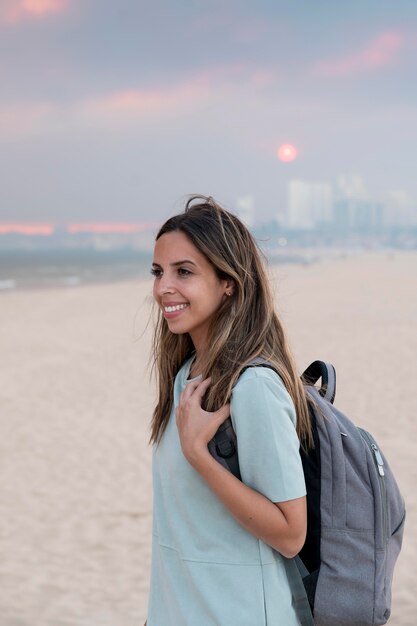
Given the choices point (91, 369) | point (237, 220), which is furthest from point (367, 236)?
point (237, 220)

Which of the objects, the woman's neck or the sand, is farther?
the sand

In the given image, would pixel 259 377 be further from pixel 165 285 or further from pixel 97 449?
pixel 97 449

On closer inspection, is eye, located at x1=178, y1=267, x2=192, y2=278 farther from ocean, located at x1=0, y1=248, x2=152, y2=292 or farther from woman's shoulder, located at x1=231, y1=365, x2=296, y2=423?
ocean, located at x1=0, y1=248, x2=152, y2=292

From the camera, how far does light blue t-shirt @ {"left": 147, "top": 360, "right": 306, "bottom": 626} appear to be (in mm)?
1462

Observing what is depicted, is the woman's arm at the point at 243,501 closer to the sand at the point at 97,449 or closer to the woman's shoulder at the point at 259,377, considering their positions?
the woman's shoulder at the point at 259,377

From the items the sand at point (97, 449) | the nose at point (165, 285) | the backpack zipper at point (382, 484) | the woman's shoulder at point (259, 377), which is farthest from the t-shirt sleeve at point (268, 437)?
the sand at point (97, 449)

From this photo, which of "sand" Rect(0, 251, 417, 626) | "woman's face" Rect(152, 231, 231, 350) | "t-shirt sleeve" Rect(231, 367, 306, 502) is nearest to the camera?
"t-shirt sleeve" Rect(231, 367, 306, 502)

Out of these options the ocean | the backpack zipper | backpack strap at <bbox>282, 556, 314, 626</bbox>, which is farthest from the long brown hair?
the ocean

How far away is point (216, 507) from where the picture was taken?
1.58 metres

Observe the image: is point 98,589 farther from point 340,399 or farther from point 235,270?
point 340,399

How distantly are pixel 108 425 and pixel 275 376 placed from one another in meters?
7.53

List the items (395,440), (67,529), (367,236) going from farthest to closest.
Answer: (367,236)
(395,440)
(67,529)

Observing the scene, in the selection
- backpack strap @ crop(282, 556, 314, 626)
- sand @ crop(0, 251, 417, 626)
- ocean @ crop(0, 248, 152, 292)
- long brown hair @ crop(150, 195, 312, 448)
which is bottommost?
ocean @ crop(0, 248, 152, 292)

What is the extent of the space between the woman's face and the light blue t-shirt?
0.25m
